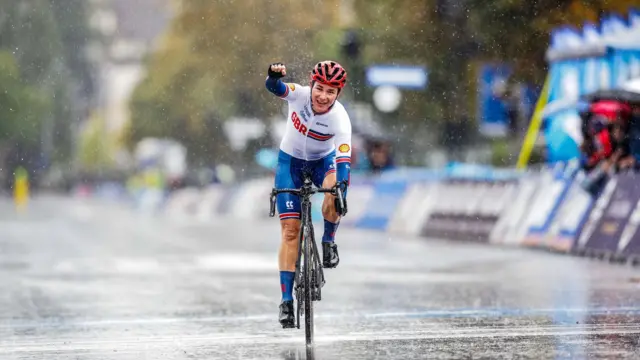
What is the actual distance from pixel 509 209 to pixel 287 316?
51.3ft

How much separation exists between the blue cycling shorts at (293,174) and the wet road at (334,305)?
94 centimetres

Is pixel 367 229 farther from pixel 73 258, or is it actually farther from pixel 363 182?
pixel 73 258

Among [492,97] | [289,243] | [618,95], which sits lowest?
[289,243]

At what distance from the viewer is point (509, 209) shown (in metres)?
26.3

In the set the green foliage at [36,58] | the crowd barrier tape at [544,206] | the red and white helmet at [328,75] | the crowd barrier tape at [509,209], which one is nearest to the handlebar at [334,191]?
the red and white helmet at [328,75]

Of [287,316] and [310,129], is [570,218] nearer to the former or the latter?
[310,129]

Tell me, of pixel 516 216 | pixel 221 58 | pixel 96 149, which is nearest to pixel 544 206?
pixel 516 216

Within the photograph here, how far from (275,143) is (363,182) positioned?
24108 mm

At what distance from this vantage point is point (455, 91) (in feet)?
143

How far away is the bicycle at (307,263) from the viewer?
10.5m

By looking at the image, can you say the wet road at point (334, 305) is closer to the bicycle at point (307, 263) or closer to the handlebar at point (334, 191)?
the bicycle at point (307, 263)

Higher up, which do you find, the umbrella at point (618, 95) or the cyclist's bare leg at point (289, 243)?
the umbrella at point (618, 95)

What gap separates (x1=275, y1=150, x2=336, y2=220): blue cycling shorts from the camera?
11258 millimetres

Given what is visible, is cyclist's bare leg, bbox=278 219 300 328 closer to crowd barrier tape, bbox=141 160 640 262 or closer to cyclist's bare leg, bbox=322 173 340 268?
cyclist's bare leg, bbox=322 173 340 268
